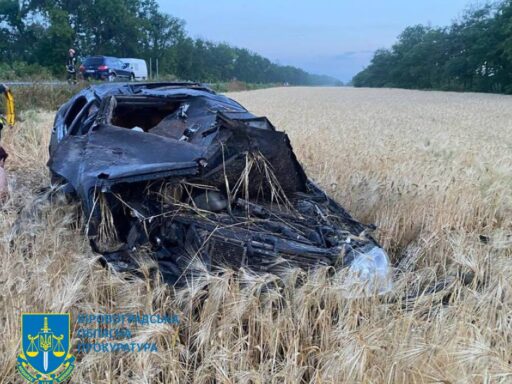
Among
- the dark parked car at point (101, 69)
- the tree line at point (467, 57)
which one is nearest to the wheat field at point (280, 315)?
the dark parked car at point (101, 69)

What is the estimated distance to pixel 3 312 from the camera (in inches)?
92.0

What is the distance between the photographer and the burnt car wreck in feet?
8.77

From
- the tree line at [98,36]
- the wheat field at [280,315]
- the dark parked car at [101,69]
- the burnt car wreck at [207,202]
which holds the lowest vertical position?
the wheat field at [280,315]

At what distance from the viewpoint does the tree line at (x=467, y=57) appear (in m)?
40.7

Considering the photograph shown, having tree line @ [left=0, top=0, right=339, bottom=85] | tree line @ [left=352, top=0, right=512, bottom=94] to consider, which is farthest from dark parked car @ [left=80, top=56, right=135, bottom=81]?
tree line @ [left=352, top=0, right=512, bottom=94]

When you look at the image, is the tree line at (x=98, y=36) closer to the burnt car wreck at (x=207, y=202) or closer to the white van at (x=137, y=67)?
the white van at (x=137, y=67)

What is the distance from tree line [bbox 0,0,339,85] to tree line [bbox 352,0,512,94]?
27.4 m

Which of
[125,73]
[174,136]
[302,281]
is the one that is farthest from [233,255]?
[125,73]

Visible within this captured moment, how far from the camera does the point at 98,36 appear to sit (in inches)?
1943

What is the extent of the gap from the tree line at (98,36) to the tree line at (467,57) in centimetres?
2742

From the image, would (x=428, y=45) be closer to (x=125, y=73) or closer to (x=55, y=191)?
(x=125, y=73)

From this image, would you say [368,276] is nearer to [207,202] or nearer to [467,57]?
[207,202]

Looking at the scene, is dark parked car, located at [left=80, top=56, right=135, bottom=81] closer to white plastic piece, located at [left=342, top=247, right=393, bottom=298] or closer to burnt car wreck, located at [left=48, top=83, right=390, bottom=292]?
burnt car wreck, located at [left=48, top=83, right=390, bottom=292]

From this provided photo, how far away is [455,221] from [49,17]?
151 ft
